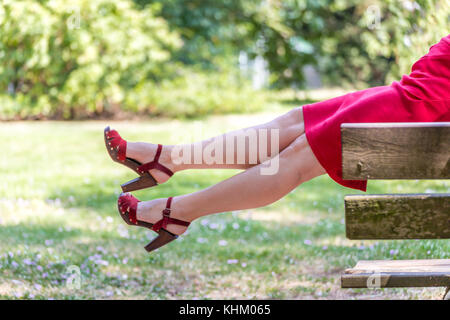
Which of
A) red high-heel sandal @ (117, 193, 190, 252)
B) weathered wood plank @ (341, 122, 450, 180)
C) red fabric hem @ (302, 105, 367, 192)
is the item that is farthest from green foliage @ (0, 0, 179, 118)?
weathered wood plank @ (341, 122, 450, 180)

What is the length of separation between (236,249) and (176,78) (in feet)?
26.0

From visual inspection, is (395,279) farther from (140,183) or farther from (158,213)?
(140,183)

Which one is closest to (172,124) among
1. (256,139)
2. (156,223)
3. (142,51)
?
(142,51)

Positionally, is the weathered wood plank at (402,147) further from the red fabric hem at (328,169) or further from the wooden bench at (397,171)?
the red fabric hem at (328,169)

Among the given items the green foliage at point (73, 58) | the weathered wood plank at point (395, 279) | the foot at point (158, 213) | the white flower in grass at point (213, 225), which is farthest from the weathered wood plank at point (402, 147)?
the green foliage at point (73, 58)

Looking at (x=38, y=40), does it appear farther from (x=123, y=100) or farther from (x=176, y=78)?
(x=176, y=78)

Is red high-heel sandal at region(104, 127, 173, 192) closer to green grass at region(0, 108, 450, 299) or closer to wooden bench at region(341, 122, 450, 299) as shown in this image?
green grass at region(0, 108, 450, 299)

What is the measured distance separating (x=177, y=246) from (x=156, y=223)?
1452 millimetres

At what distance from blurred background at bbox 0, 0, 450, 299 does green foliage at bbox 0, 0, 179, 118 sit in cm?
3

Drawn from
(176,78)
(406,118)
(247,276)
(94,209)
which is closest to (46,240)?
(94,209)

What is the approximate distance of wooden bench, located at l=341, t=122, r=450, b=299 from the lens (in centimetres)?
179

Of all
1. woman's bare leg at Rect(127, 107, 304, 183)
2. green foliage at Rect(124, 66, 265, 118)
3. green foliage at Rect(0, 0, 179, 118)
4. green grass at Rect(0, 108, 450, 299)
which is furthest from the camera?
green foliage at Rect(124, 66, 265, 118)

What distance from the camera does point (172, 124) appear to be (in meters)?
9.90

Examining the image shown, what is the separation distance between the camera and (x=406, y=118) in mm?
2314
